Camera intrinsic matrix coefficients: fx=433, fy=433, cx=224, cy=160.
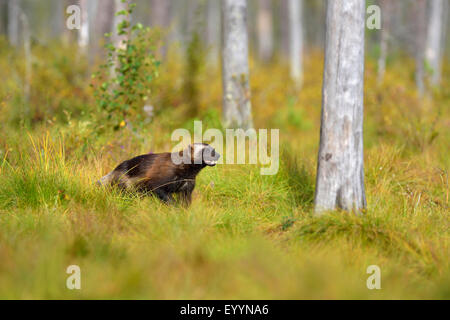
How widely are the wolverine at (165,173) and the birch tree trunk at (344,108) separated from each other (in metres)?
1.38

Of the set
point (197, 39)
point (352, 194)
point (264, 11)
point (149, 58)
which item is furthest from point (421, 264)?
point (264, 11)

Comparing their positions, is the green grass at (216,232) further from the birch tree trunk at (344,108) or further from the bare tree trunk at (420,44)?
the bare tree trunk at (420,44)

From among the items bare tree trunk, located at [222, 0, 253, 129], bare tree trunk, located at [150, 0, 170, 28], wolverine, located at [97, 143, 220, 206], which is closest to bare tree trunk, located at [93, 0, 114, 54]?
bare tree trunk, located at [222, 0, 253, 129]

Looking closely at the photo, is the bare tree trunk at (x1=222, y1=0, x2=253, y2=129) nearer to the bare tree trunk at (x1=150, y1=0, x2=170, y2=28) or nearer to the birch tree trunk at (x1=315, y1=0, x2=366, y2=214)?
the birch tree trunk at (x1=315, y1=0, x2=366, y2=214)

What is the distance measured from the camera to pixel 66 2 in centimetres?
1409

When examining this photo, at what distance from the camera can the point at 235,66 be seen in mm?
8102

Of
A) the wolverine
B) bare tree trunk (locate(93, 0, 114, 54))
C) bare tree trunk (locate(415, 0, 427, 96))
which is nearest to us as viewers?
the wolverine

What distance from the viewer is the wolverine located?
4.95 metres

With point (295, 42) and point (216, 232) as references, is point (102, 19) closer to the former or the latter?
point (295, 42)

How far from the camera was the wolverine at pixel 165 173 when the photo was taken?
16.2 feet

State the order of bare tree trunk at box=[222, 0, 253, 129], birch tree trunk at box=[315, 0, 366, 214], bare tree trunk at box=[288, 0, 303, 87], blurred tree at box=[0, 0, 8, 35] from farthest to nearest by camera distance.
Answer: blurred tree at box=[0, 0, 8, 35]
bare tree trunk at box=[288, 0, 303, 87]
bare tree trunk at box=[222, 0, 253, 129]
birch tree trunk at box=[315, 0, 366, 214]

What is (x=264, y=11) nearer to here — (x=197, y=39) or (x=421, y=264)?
(x=197, y=39)

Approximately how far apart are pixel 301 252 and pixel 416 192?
2287 mm

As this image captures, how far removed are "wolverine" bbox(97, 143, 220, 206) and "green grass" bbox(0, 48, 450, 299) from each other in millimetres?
198
